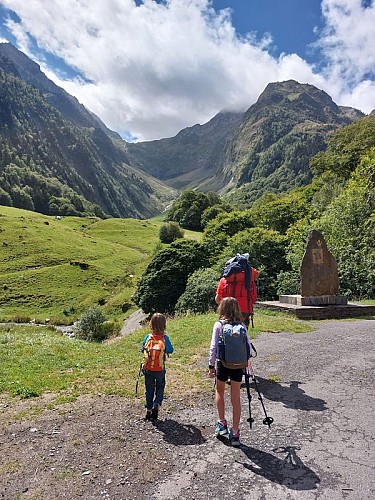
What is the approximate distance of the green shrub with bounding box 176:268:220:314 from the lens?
2978cm

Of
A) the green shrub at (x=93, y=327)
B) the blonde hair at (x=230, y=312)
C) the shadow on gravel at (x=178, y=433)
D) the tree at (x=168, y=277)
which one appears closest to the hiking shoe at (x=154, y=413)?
the shadow on gravel at (x=178, y=433)

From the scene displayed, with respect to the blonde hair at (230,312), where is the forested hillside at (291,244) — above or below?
above

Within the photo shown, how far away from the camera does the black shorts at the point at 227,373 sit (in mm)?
6281

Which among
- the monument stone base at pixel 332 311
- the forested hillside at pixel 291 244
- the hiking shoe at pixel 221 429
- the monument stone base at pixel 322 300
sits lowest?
the hiking shoe at pixel 221 429

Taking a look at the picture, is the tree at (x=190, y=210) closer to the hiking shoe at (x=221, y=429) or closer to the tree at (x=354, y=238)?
the tree at (x=354, y=238)

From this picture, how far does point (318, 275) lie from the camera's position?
66.0 ft

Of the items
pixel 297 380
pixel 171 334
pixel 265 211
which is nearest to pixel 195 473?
pixel 297 380

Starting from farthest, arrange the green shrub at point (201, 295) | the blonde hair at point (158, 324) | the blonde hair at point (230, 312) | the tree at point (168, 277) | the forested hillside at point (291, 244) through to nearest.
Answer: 1. the tree at point (168, 277)
2. the green shrub at point (201, 295)
3. the forested hillside at point (291, 244)
4. the blonde hair at point (158, 324)
5. the blonde hair at point (230, 312)

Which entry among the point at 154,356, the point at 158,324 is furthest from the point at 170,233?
the point at 154,356

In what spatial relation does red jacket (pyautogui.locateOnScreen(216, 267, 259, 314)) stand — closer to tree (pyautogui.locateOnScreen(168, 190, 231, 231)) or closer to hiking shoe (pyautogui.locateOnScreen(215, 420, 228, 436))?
hiking shoe (pyautogui.locateOnScreen(215, 420, 228, 436))

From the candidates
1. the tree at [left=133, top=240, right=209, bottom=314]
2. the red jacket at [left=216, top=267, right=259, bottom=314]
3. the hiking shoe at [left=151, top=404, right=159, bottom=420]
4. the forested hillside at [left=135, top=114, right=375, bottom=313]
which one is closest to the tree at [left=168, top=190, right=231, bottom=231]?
the forested hillside at [left=135, top=114, right=375, bottom=313]

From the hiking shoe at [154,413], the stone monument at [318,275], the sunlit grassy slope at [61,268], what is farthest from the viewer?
the sunlit grassy slope at [61,268]

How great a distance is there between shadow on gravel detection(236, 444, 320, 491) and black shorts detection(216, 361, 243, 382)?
41.4 inches

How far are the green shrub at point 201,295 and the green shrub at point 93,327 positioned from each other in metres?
10.9
